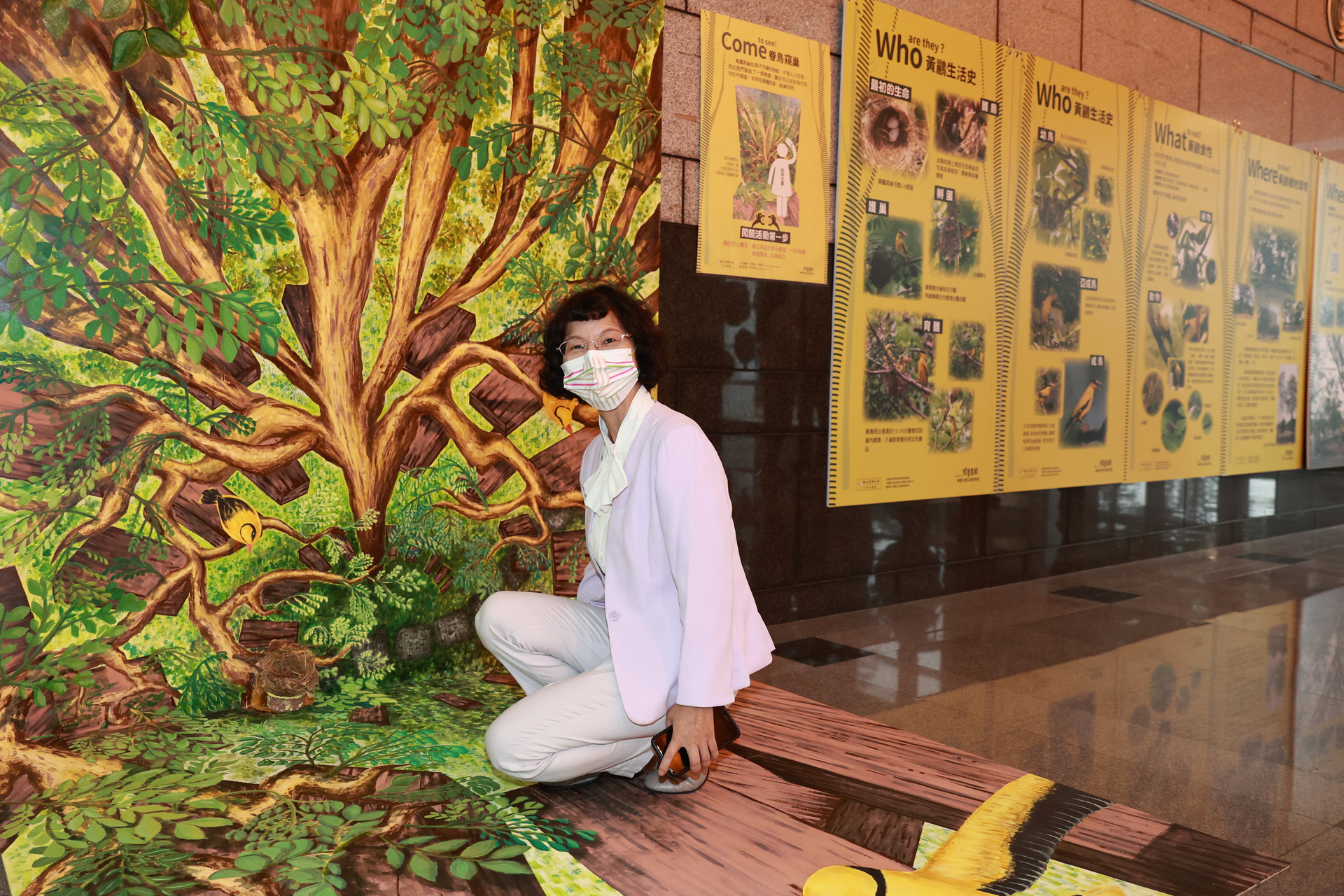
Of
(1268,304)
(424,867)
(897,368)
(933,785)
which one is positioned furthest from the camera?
(1268,304)

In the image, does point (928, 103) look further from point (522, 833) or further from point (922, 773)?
point (522, 833)

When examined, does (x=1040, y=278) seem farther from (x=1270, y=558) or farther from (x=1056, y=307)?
(x=1270, y=558)

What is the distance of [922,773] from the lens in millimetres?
2473

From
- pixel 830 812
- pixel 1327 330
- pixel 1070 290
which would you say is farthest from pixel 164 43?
pixel 1327 330

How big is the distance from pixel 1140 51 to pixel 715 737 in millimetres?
4852

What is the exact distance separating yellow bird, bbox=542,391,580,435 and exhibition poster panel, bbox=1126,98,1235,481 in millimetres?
3533

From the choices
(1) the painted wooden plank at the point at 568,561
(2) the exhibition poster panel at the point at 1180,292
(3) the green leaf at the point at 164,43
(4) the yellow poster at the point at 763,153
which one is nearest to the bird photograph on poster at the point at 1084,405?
(2) the exhibition poster panel at the point at 1180,292

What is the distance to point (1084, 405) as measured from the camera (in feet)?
17.0

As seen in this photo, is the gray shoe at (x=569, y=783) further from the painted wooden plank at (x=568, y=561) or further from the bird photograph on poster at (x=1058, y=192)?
the bird photograph on poster at (x=1058, y=192)

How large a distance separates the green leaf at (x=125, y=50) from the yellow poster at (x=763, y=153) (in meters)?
1.85

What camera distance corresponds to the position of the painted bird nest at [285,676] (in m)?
2.78

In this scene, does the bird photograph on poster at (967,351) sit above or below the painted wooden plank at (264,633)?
above

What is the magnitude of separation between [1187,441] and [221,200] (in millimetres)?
5332

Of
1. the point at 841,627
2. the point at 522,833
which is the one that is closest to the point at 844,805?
the point at 522,833
